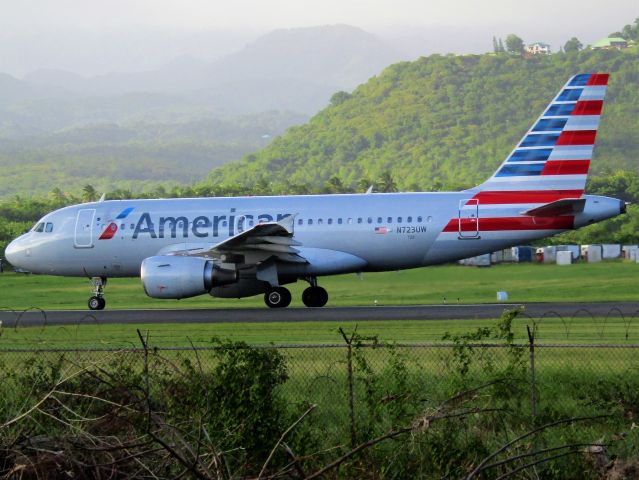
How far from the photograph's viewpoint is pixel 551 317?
100ft

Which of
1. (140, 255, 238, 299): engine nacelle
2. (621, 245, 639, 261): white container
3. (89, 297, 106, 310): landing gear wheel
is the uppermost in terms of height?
(140, 255, 238, 299): engine nacelle

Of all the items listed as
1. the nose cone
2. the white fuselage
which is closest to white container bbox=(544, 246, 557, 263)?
the white fuselage

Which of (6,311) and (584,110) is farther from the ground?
(584,110)

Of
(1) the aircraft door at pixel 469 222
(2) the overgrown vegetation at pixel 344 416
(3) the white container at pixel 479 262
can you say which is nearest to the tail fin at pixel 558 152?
(1) the aircraft door at pixel 469 222

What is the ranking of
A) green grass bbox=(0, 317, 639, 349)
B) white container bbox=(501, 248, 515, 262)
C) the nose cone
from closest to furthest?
green grass bbox=(0, 317, 639, 349) → the nose cone → white container bbox=(501, 248, 515, 262)

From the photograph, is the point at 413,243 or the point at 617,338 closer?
the point at 617,338

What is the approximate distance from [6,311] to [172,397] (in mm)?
23574

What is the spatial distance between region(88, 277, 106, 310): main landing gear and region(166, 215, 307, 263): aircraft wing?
4.01 m

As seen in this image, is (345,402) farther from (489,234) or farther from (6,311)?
(6,311)

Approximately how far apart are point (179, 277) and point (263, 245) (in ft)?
8.49

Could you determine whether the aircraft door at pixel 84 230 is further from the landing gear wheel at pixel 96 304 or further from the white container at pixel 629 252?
the white container at pixel 629 252

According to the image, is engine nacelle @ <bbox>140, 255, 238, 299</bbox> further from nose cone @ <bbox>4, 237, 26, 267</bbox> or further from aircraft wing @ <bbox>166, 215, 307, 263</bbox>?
nose cone @ <bbox>4, 237, 26, 267</bbox>

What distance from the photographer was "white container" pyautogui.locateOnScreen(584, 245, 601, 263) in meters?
52.6

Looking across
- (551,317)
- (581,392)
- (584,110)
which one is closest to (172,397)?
(581,392)
